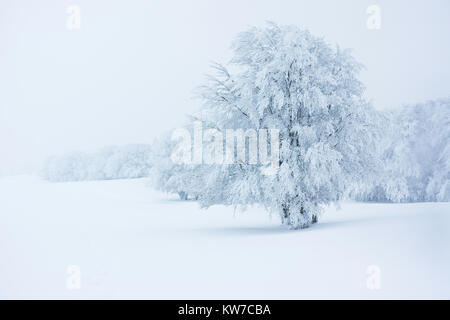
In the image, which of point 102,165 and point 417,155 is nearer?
point 417,155

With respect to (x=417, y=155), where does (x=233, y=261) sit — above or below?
below

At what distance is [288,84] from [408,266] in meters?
7.06

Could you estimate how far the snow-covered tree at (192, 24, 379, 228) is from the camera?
1402 centimetres

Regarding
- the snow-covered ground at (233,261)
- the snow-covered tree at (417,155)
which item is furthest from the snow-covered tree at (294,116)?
the snow-covered tree at (417,155)

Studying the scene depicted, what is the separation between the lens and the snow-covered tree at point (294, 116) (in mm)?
14023

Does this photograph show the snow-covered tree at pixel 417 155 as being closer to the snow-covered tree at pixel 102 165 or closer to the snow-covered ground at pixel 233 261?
the snow-covered ground at pixel 233 261

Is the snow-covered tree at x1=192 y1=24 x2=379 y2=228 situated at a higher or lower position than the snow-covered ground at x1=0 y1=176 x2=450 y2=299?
higher

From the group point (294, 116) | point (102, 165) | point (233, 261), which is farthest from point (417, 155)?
point (102, 165)

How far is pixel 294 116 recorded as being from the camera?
14.7 meters

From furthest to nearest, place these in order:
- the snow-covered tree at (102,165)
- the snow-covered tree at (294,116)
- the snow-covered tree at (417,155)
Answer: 1. the snow-covered tree at (102,165)
2. the snow-covered tree at (417,155)
3. the snow-covered tree at (294,116)

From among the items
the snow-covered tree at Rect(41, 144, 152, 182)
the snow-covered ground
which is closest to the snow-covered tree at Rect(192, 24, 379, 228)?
the snow-covered ground

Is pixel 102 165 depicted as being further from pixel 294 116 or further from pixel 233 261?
pixel 233 261

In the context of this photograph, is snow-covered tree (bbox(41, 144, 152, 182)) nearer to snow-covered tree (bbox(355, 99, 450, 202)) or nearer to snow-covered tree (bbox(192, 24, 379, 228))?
snow-covered tree (bbox(355, 99, 450, 202))
